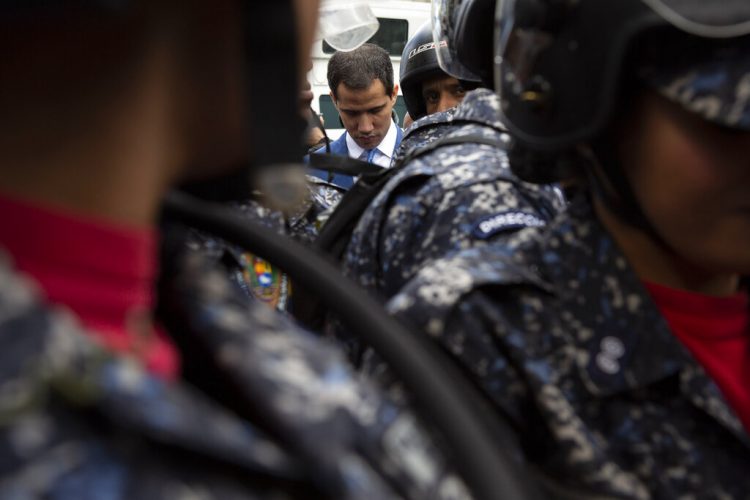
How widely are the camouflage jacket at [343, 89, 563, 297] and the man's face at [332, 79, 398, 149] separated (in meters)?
2.43

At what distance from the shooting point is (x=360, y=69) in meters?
4.16

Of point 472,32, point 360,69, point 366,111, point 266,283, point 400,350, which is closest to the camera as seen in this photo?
point 400,350

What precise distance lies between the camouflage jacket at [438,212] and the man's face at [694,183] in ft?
1.57

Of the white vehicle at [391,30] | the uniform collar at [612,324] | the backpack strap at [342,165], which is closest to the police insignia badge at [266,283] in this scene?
the backpack strap at [342,165]

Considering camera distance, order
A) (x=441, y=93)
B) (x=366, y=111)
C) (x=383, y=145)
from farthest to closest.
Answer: (x=383, y=145) → (x=366, y=111) → (x=441, y=93)

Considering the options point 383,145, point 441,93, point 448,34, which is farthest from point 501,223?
point 383,145

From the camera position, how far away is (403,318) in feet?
3.88

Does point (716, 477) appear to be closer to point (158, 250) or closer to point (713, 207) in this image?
point (713, 207)

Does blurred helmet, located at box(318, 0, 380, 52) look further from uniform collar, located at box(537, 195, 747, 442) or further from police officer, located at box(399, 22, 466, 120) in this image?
uniform collar, located at box(537, 195, 747, 442)

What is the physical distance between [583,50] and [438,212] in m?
0.58

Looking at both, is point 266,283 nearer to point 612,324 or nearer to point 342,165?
point 342,165

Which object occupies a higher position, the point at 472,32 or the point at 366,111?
the point at 472,32

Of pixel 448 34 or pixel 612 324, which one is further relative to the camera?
pixel 448 34

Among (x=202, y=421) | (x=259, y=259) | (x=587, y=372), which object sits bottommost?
(x=259, y=259)
